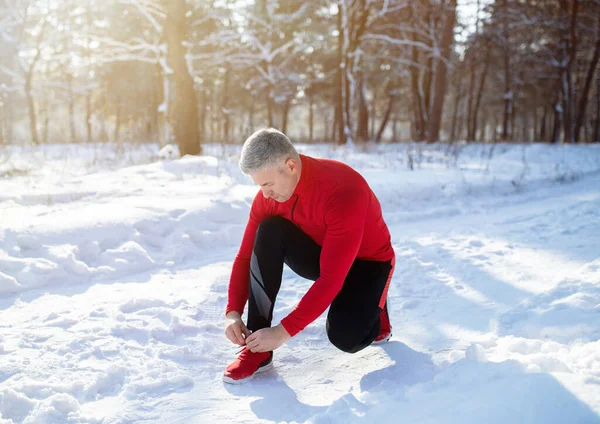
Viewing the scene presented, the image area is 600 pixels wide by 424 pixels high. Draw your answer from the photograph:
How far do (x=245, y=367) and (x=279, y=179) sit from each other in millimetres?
1078

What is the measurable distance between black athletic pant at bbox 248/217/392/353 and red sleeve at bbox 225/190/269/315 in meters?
0.08

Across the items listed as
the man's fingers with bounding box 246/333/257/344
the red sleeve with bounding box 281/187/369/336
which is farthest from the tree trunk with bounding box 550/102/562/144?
the man's fingers with bounding box 246/333/257/344

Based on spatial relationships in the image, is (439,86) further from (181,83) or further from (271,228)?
(271,228)

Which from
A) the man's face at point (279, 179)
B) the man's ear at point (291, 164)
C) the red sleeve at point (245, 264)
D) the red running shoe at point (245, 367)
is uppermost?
the man's ear at point (291, 164)

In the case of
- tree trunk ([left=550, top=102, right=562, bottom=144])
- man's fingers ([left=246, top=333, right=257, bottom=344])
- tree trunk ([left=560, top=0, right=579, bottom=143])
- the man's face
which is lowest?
man's fingers ([left=246, top=333, right=257, bottom=344])

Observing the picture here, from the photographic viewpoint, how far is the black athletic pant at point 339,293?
8.46 ft

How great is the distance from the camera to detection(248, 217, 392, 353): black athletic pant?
258 centimetres

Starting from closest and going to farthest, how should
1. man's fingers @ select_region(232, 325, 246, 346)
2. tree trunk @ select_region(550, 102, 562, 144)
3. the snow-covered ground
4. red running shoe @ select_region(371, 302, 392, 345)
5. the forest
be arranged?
the snow-covered ground → man's fingers @ select_region(232, 325, 246, 346) → red running shoe @ select_region(371, 302, 392, 345) → the forest → tree trunk @ select_region(550, 102, 562, 144)

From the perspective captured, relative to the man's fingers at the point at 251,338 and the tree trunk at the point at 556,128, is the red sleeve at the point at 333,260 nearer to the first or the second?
the man's fingers at the point at 251,338

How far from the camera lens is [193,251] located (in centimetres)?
490

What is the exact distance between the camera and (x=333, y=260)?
7.54 feet

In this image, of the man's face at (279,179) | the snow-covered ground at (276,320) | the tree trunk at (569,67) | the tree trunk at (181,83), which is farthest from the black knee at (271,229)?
the tree trunk at (569,67)

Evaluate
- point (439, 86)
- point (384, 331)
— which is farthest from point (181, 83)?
point (439, 86)

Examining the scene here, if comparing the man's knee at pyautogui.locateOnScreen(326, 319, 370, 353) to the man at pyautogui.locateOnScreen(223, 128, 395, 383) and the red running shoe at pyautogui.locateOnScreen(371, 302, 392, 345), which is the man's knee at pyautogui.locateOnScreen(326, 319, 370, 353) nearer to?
the man at pyautogui.locateOnScreen(223, 128, 395, 383)
